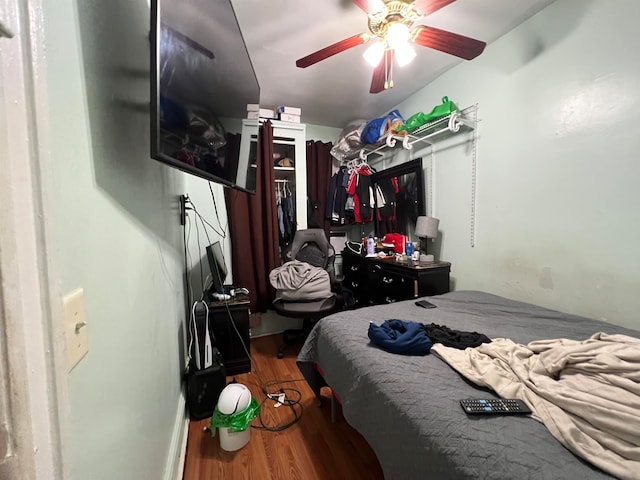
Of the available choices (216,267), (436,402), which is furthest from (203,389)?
(436,402)

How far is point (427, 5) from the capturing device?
128cm

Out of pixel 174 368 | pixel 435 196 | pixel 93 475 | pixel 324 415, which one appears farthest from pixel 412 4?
pixel 324 415

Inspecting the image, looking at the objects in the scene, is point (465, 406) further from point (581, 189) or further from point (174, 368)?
point (581, 189)

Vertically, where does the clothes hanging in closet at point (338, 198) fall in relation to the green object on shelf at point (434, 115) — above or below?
below

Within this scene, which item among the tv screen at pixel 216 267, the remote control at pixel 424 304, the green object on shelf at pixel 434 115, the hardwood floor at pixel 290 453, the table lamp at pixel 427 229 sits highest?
the green object on shelf at pixel 434 115

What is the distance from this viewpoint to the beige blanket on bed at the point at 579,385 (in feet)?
2.05

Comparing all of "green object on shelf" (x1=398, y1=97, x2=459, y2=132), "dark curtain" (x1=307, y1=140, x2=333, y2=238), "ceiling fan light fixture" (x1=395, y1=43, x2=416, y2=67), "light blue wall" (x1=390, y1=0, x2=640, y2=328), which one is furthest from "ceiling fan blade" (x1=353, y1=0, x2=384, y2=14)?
"dark curtain" (x1=307, y1=140, x2=333, y2=238)

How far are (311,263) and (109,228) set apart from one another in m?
2.19

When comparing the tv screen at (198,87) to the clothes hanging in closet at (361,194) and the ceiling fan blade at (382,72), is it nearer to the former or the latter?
the ceiling fan blade at (382,72)

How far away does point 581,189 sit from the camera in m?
1.52

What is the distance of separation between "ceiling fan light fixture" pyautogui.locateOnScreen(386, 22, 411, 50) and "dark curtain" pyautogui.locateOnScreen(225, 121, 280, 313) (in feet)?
4.95

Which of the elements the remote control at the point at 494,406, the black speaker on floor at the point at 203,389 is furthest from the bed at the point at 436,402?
the black speaker on floor at the point at 203,389

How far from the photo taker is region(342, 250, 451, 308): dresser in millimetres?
2135

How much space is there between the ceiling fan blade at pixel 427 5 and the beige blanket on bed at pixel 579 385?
1574mm
